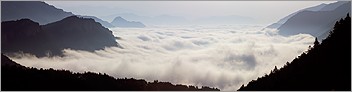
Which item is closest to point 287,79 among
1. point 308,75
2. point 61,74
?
point 308,75

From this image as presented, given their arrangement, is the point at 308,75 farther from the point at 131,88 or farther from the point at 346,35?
the point at 131,88

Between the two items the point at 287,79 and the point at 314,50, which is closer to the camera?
the point at 287,79

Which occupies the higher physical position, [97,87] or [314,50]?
[314,50]

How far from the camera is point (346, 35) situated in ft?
181

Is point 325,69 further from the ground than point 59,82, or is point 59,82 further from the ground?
point 325,69

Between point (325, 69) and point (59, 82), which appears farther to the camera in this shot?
point (59, 82)

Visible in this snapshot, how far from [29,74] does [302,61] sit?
54829mm

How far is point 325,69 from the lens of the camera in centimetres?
4847

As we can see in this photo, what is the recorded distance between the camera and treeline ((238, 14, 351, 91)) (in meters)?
42.8

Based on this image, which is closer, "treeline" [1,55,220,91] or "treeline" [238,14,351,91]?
"treeline" [238,14,351,91]

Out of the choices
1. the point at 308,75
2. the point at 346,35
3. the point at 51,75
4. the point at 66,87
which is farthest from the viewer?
the point at 51,75

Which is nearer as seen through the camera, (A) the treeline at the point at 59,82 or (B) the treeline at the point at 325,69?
(B) the treeline at the point at 325,69

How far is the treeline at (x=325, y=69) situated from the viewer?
1684 inches

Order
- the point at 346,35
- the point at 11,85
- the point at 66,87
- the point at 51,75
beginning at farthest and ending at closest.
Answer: the point at 51,75 → the point at 66,87 → the point at 11,85 → the point at 346,35
